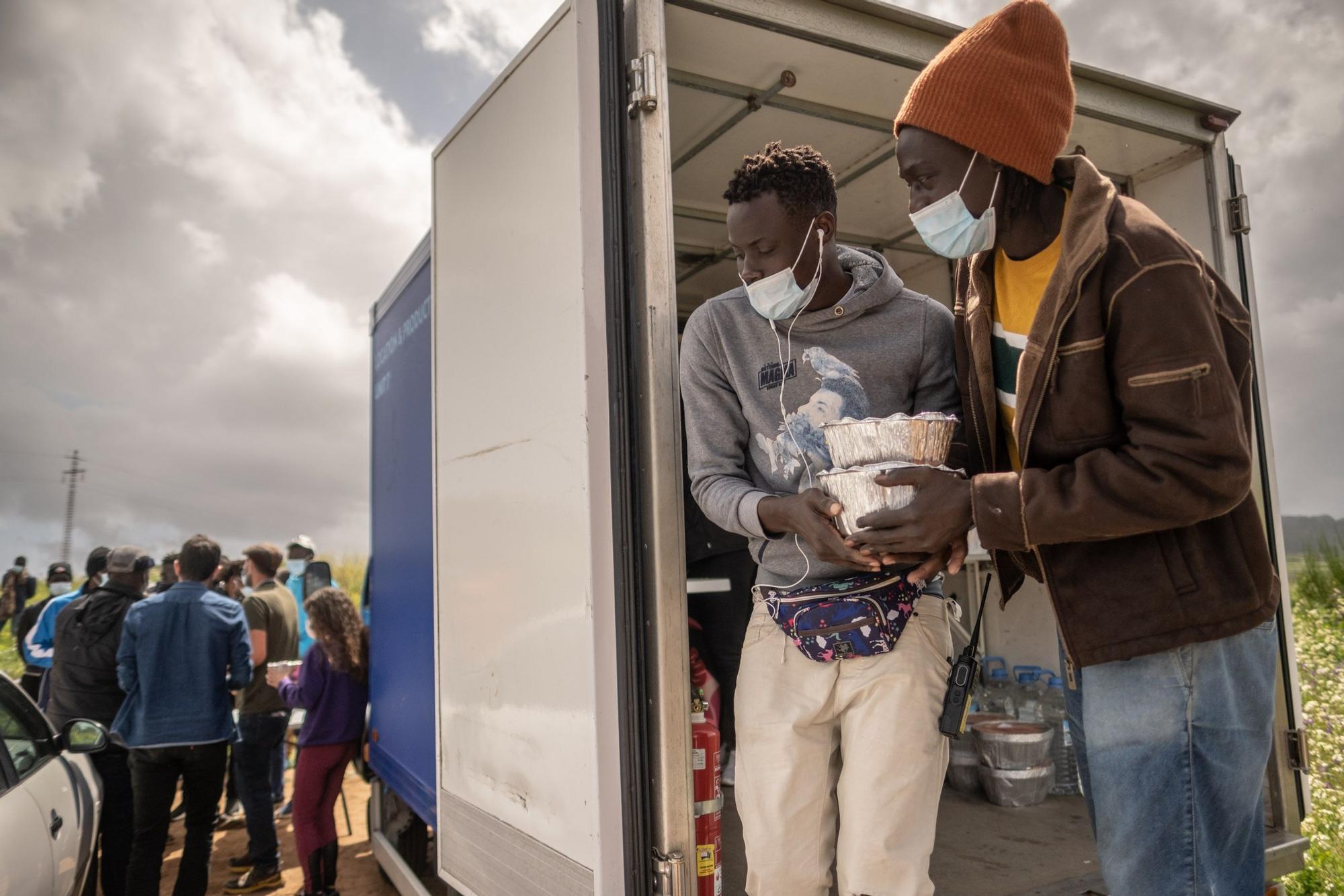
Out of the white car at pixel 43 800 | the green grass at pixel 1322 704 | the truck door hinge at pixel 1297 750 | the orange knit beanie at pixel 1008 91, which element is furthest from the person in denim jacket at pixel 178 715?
the green grass at pixel 1322 704

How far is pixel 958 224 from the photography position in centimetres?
166

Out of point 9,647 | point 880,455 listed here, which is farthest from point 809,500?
point 9,647

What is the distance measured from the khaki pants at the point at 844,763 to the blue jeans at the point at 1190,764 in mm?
374

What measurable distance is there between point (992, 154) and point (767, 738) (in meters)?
1.19

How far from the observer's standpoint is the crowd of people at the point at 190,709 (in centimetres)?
437

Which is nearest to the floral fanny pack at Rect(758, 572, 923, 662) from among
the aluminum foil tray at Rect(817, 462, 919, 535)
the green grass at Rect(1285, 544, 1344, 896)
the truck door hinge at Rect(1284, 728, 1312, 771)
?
the aluminum foil tray at Rect(817, 462, 919, 535)

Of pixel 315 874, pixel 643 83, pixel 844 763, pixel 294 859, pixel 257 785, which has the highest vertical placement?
pixel 643 83

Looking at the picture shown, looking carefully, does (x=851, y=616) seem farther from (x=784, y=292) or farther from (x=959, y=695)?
(x=784, y=292)

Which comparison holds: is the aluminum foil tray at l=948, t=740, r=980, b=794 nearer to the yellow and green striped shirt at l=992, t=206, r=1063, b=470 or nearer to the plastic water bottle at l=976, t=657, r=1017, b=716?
the plastic water bottle at l=976, t=657, r=1017, b=716

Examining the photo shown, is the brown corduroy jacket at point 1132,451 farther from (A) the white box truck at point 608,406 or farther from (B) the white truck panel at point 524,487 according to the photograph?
(B) the white truck panel at point 524,487

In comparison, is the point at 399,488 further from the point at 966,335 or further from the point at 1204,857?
the point at 1204,857

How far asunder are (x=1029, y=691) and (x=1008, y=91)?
11.2 feet

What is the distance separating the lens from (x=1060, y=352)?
1.43m

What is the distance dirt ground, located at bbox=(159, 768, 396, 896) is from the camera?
5.09 meters
